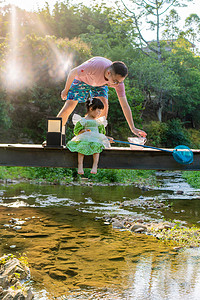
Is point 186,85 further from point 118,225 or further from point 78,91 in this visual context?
point 78,91

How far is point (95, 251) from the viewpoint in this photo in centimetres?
641

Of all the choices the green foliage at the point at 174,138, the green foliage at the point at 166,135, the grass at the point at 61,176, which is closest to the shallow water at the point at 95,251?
the grass at the point at 61,176

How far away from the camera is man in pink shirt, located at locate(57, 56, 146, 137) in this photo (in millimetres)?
4543

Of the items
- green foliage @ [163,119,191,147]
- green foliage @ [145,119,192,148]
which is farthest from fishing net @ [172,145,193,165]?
green foliage @ [163,119,191,147]

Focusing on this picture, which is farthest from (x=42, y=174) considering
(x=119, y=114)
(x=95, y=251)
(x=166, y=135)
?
(x=166, y=135)

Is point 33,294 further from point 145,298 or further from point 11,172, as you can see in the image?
point 11,172

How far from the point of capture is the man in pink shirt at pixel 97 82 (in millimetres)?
4543

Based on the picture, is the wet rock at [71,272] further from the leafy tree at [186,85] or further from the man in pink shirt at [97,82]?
the leafy tree at [186,85]

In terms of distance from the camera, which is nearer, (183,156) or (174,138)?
(183,156)

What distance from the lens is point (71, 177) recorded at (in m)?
16.4

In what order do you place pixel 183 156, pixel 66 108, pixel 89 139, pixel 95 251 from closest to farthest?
pixel 183 156 → pixel 89 139 → pixel 66 108 → pixel 95 251

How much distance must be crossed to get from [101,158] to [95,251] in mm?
2381

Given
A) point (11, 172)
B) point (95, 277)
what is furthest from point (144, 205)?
point (11, 172)

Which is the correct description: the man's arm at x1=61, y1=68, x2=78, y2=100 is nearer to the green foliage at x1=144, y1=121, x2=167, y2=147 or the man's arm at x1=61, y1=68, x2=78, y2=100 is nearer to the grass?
the grass
